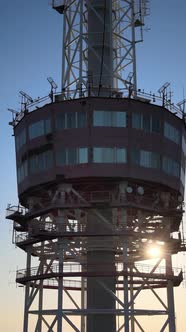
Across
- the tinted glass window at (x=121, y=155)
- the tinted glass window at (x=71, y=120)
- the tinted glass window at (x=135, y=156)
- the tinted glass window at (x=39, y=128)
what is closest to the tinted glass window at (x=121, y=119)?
the tinted glass window at (x=121, y=155)

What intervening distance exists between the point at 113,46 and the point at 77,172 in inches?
778

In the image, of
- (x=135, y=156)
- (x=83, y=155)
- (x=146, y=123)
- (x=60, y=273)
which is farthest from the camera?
(x=146, y=123)

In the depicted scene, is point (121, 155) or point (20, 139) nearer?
point (121, 155)

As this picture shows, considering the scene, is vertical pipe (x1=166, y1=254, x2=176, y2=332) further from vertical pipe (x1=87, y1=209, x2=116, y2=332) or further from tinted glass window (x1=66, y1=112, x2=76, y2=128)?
tinted glass window (x1=66, y1=112, x2=76, y2=128)

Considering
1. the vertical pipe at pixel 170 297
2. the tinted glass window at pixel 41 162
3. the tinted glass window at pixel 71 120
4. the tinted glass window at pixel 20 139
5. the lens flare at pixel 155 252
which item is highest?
the tinted glass window at pixel 71 120

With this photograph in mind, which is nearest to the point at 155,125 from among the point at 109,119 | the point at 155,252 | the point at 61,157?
the point at 109,119

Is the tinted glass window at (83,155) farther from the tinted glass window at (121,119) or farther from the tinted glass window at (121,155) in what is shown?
the tinted glass window at (121,119)

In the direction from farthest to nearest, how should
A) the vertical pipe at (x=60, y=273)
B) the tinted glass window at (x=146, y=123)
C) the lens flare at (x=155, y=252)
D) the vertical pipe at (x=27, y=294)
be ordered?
the lens flare at (x=155, y=252), the tinted glass window at (x=146, y=123), the vertical pipe at (x=27, y=294), the vertical pipe at (x=60, y=273)

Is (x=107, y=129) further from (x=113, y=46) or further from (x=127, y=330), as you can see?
(x=127, y=330)

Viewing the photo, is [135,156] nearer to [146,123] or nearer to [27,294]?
[146,123]

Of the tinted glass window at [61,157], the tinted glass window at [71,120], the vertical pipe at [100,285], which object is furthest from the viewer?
the vertical pipe at [100,285]

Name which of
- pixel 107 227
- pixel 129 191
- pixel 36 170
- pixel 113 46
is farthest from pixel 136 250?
pixel 113 46

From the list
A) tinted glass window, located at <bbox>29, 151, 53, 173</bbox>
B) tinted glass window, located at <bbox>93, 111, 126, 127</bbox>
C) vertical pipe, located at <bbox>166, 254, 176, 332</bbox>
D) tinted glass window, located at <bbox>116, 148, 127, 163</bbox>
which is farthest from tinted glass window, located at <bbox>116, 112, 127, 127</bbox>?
vertical pipe, located at <bbox>166, 254, 176, 332</bbox>

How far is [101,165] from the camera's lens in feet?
205
